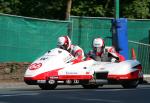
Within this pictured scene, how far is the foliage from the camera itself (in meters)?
32.7

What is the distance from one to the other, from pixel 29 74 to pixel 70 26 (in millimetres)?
7112

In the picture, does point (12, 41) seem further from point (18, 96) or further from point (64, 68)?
point (18, 96)

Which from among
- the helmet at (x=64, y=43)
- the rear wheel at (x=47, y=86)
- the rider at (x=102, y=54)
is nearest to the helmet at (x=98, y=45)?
the rider at (x=102, y=54)

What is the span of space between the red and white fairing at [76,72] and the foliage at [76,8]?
13.8 metres

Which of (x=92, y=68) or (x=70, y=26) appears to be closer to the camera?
(x=92, y=68)

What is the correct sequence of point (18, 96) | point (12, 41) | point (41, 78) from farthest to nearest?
point (12, 41) → point (41, 78) → point (18, 96)

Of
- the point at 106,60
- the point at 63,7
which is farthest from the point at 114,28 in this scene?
the point at 63,7

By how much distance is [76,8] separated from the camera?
3275 cm

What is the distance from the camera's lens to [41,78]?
700 inches

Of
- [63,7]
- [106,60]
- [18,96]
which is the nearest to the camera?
[18,96]

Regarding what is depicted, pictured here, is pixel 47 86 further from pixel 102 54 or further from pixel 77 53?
pixel 102 54

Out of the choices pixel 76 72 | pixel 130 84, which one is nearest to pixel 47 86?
pixel 76 72

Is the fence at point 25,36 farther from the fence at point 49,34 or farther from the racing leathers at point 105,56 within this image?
the racing leathers at point 105,56

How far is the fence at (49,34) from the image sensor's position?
23484mm
